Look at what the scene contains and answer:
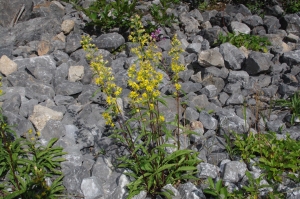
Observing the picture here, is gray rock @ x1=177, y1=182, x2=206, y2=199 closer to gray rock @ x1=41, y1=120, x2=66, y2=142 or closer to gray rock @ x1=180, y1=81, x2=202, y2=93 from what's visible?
gray rock @ x1=41, y1=120, x2=66, y2=142

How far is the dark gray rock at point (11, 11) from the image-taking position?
8062 millimetres

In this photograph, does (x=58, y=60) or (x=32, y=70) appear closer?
(x=32, y=70)

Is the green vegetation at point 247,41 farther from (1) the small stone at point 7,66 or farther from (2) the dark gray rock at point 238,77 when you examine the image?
(1) the small stone at point 7,66

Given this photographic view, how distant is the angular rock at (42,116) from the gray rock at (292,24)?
562 centimetres

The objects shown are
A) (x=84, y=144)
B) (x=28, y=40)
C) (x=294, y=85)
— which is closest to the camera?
(x=84, y=144)

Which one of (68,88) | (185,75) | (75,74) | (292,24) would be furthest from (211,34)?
(68,88)

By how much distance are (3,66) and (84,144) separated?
8.23 ft

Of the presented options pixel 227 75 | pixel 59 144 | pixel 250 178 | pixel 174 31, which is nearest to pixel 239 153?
pixel 250 178

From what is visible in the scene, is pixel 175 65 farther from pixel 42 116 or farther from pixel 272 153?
pixel 42 116

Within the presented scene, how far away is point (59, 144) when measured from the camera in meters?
4.93

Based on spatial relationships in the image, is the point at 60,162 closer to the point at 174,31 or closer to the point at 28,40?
the point at 28,40

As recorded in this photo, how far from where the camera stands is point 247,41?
24.0 ft

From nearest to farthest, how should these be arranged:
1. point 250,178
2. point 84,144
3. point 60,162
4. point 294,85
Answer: point 250,178, point 60,162, point 84,144, point 294,85

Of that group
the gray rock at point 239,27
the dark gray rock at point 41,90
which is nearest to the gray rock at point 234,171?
the dark gray rock at point 41,90
